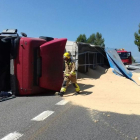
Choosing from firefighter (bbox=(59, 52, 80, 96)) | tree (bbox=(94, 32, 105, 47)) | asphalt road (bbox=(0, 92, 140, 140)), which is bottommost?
asphalt road (bbox=(0, 92, 140, 140))

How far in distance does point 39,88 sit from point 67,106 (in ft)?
6.00

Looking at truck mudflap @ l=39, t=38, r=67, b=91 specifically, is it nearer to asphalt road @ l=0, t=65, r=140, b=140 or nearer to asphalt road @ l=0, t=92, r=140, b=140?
asphalt road @ l=0, t=65, r=140, b=140

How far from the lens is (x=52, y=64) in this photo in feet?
22.8

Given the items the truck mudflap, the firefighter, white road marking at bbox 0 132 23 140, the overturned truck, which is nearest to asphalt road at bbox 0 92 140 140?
white road marking at bbox 0 132 23 140

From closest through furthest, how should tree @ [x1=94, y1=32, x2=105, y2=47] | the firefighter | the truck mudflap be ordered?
the truck mudflap → the firefighter → tree @ [x1=94, y1=32, x2=105, y2=47]

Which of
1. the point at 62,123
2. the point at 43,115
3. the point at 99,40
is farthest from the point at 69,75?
the point at 99,40

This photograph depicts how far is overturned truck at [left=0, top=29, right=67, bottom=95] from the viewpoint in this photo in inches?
252

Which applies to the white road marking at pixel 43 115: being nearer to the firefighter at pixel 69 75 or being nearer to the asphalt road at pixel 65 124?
the asphalt road at pixel 65 124

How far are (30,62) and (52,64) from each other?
2.84 ft

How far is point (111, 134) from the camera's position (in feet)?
11.3

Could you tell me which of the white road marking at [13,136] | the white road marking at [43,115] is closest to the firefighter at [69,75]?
the white road marking at [43,115]

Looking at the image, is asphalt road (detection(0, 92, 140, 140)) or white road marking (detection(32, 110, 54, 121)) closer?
asphalt road (detection(0, 92, 140, 140))

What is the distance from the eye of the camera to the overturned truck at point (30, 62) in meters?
6.40

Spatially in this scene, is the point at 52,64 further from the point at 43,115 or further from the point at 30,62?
the point at 43,115
